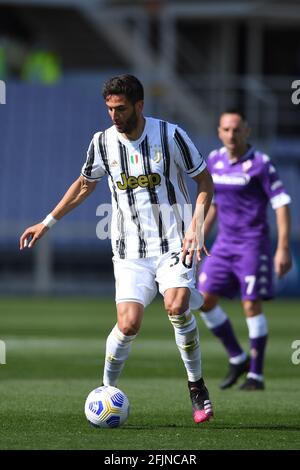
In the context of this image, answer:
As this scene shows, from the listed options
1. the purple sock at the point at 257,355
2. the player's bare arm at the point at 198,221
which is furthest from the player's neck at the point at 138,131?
the purple sock at the point at 257,355

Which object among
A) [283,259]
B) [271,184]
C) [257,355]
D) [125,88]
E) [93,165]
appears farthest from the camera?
[257,355]

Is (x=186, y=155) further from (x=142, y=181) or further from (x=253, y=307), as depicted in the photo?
(x=253, y=307)

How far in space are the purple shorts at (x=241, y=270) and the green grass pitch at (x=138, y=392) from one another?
0.81 meters

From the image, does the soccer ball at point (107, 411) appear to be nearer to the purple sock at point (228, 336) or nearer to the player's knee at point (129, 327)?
the player's knee at point (129, 327)

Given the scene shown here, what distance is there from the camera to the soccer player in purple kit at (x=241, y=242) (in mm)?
9789

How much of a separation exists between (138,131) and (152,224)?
58 centimetres

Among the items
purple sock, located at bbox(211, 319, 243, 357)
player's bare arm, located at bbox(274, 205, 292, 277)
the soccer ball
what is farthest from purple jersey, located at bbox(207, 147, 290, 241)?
the soccer ball

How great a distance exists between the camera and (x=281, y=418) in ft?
25.2

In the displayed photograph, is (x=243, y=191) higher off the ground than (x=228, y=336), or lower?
higher

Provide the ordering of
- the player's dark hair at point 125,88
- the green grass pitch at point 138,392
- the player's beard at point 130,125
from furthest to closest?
1. the player's beard at point 130,125
2. the player's dark hair at point 125,88
3. the green grass pitch at point 138,392

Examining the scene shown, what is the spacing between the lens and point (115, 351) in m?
7.31

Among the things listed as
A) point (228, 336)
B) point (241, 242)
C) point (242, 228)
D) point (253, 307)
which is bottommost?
point (228, 336)

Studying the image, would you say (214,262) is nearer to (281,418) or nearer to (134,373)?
(134,373)

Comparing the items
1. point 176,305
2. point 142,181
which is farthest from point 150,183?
point 176,305
